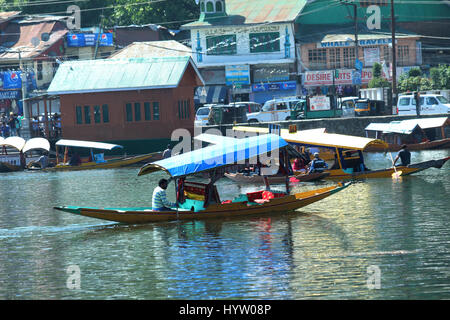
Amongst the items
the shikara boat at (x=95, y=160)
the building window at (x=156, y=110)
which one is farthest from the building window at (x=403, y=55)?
the shikara boat at (x=95, y=160)

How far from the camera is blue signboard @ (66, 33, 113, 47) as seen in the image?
6881cm

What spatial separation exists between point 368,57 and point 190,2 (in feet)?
71.7

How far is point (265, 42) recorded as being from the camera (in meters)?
61.7

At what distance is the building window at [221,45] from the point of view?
62219 mm

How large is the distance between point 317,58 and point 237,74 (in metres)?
6.94

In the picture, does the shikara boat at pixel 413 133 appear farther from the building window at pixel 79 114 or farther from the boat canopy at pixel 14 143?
the boat canopy at pixel 14 143

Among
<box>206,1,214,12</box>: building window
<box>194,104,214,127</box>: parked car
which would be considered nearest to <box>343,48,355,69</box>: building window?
<box>206,1,214,12</box>: building window

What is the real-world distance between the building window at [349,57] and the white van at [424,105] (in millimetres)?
14631

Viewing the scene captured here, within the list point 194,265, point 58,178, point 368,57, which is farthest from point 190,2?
point 194,265

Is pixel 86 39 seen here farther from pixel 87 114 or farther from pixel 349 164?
pixel 349 164

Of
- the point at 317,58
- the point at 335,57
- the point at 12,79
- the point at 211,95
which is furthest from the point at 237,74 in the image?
the point at 12,79

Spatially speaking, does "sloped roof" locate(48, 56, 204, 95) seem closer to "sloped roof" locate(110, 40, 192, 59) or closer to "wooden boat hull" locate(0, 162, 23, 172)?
"wooden boat hull" locate(0, 162, 23, 172)
